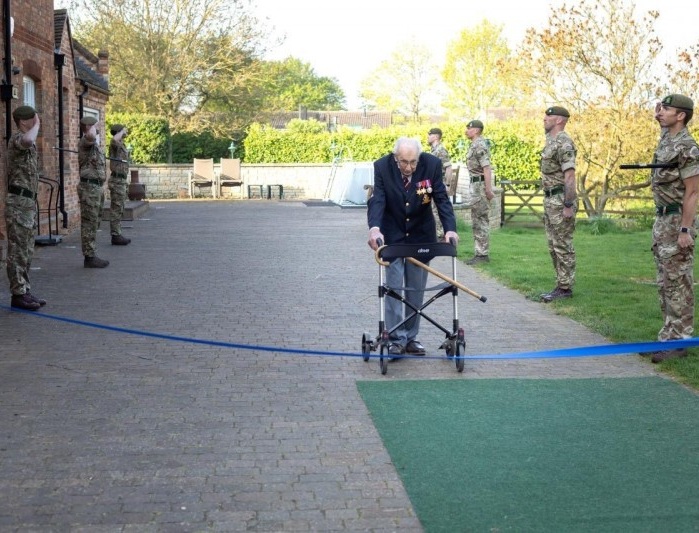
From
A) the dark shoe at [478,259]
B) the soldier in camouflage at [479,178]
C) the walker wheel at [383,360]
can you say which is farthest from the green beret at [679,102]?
the dark shoe at [478,259]

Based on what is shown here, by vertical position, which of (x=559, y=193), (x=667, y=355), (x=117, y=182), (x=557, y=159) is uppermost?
(x=557, y=159)

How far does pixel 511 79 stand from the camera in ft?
88.2

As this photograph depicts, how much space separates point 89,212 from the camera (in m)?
14.8

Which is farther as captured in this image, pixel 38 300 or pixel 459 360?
pixel 38 300

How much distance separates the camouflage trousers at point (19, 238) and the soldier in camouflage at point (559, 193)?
19.6 ft

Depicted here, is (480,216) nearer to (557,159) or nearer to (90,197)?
(557,159)

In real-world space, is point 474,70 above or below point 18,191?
above

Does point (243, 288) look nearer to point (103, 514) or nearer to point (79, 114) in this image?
point (103, 514)

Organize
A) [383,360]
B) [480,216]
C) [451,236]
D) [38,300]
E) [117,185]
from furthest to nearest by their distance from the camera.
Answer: [117,185], [480,216], [38,300], [451,236], [383,360]

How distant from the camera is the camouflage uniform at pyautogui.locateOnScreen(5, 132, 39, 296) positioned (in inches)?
429

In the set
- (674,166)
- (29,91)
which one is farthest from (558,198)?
(29,91)

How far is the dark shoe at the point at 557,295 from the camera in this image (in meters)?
11.9

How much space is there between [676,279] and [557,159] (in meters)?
3.61

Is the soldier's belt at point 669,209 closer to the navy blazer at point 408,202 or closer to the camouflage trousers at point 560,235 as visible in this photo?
the navy blazer at point 408,202
